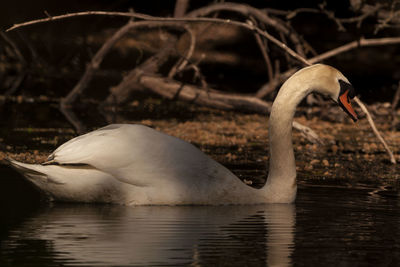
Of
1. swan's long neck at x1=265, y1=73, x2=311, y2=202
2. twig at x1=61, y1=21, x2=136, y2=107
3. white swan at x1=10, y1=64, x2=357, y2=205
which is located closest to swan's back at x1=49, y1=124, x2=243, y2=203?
white swan at x1=10, y1=64, x2=357, y2=205

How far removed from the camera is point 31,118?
1414 cm

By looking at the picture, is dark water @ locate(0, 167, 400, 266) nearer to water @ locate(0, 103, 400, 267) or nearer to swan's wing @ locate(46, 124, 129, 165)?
water @ locate(0, 103, 400, 267)

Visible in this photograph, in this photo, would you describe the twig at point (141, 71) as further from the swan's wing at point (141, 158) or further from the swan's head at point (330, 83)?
the swan's wing at point (141, 158)

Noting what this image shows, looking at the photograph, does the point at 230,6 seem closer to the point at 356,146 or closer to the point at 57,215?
the point at 356,146

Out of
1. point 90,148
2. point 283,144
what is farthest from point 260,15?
point 90,148

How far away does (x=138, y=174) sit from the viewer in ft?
24.3

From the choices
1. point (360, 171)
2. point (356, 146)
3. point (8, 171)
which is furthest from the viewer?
point (356, 146)

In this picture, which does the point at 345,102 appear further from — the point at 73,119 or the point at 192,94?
the point at 192,94

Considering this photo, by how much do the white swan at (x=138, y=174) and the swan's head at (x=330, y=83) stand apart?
2.57 ft

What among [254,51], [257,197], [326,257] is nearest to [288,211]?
[257,197]

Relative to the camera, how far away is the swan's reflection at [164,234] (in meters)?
5.67

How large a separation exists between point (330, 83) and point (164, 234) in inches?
90.5

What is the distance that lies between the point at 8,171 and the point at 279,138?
2874mm

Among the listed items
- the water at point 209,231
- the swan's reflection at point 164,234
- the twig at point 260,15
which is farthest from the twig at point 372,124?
the twig at point 260,15
